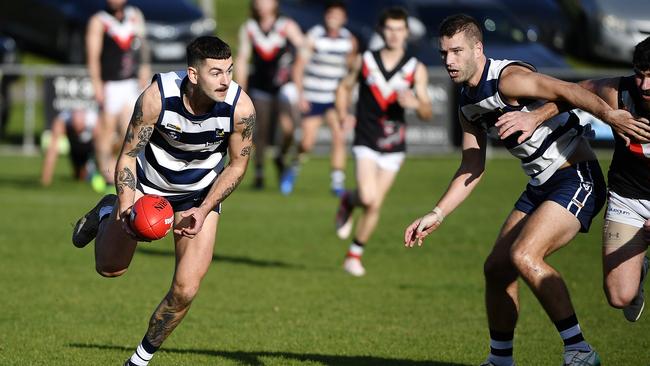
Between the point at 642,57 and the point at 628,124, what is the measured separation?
0.39 m

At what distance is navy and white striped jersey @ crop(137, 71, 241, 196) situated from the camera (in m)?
6.99

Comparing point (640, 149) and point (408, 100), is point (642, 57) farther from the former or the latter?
point (408, 100)

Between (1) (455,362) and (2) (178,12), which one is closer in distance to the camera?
(1) (455,362)

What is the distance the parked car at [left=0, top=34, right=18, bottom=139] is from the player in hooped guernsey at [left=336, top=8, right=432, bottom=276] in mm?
13249

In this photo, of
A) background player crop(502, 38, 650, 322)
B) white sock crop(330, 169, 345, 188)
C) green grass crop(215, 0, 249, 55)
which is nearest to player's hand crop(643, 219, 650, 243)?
background player crop(502, 38, 650, 322)

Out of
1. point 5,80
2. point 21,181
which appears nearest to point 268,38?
point 21,181

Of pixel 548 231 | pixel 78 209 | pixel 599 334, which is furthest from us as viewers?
pixel 78 209

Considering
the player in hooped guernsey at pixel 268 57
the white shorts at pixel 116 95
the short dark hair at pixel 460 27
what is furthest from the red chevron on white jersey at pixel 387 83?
the player in hooped guernsey at pixel 268 57

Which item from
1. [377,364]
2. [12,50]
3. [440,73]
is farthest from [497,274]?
[12,50]

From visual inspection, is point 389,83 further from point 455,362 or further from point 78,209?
point 78,209

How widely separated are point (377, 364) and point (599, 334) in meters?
1.96

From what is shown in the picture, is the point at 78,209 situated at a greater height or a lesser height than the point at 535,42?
lesser

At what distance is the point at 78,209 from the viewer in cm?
1519

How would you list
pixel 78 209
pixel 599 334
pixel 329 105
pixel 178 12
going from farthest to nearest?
pixel 178 12, pixel 329 105, pixel 78 209, pixel 599 334
